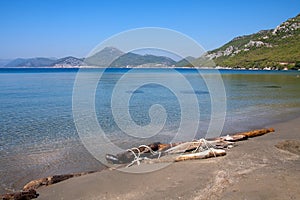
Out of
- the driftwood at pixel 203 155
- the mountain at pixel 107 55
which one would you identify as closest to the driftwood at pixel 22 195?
the mountain at pixel 107 55

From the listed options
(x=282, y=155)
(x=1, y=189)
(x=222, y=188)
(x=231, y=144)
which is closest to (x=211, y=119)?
(x=231, y=144)

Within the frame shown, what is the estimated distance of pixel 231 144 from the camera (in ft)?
47.5

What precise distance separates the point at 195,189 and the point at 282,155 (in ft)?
17.7

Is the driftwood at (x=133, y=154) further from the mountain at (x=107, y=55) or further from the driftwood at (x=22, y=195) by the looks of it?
the driftwood at (x=22, y=195)

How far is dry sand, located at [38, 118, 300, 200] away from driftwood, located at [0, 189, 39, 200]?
24cm

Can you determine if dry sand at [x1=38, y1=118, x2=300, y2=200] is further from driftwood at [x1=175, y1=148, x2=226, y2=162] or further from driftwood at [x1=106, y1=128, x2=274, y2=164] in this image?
driftwood at [x1=106, y1=128, x2=274, y2=164]

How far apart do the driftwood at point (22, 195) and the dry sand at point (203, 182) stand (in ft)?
0.79

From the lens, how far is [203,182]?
924cm

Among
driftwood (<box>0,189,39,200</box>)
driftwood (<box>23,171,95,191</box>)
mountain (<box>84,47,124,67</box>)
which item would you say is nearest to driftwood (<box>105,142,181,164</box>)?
driftwood (<box>23,171,95,191</box>)

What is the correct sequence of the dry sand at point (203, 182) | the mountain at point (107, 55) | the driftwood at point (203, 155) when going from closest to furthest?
the dry sand at point (203, 182)
the mountain at point (107, 55)
the driftwood at point (203, 155)

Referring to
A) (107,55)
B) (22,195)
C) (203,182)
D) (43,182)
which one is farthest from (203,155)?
(22,195)

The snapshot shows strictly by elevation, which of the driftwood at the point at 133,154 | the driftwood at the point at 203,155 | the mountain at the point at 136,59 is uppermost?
the mountain at the point at 136,59

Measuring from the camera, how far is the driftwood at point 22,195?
8386 mm

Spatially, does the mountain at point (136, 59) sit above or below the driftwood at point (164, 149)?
above
